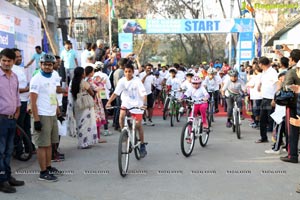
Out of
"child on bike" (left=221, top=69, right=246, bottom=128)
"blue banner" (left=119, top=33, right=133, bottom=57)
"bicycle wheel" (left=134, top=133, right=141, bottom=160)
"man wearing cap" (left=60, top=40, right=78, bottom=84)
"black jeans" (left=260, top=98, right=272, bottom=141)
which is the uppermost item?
"blue banner" (left=119, top=33, right=133, bottom=57)

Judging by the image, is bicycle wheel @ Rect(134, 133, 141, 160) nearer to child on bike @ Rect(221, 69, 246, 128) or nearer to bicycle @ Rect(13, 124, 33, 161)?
bicycle @ Rect(13, 124, 33, 161)

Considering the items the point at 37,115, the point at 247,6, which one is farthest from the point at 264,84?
the point at 247,6

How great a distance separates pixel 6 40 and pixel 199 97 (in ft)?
14.3

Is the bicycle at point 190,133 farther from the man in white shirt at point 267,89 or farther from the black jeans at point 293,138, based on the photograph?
the black jeans at point 293,138

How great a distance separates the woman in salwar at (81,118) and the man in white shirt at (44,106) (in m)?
2.09

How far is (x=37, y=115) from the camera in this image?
5.53 m

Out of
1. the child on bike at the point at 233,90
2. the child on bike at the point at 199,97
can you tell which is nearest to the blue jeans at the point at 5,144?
the child on bike at the point at 199,97

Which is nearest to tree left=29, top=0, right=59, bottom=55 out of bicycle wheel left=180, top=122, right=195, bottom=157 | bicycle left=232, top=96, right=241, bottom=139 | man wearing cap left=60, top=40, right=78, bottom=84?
man wearing cap left=60, top=40, right=78, bottom=84

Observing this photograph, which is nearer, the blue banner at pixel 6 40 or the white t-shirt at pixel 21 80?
the white t-shirt at pixel 21 80

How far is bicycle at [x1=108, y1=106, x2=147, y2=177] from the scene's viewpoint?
585 centimetres

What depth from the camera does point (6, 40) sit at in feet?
26.0

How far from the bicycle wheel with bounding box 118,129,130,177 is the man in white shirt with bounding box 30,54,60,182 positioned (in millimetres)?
1051

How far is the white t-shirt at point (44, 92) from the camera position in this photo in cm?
556

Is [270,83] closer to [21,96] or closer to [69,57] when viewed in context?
[21,96]
